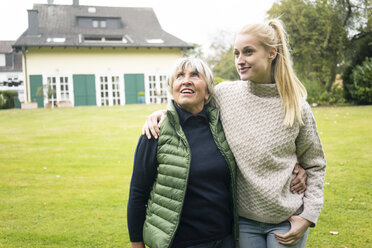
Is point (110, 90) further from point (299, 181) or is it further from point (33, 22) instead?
point (299, 181)

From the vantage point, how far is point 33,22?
1038 inches

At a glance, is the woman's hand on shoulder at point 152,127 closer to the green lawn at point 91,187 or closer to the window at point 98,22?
the green lawn at point 91,187

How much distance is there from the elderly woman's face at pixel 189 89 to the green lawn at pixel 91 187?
8.10 ft

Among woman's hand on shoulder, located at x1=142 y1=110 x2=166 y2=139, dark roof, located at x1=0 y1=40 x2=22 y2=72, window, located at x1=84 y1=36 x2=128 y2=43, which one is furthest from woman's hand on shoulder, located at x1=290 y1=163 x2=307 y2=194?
dark roof, located at x1=0 y1=40 x2=22 y2=72

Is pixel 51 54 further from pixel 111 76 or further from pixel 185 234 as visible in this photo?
pixel 185 234

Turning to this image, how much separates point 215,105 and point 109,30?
91.5 feet

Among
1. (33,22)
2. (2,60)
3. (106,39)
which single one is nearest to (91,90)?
(106,39)

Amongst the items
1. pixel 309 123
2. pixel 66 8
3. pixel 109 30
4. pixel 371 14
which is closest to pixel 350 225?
pixel 309 123

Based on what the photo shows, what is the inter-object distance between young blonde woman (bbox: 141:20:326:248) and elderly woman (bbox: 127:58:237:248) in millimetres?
102

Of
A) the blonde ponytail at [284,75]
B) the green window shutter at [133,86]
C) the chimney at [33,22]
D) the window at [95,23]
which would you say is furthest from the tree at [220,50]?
the blonde ponytail at [284,75]

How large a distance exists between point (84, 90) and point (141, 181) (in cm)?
2558

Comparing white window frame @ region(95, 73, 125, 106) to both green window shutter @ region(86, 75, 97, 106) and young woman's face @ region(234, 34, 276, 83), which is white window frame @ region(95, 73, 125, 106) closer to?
green window shutter @ region(86, 75, 97, 106)

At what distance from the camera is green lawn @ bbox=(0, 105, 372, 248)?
427cm

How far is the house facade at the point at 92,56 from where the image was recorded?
25670 mm
